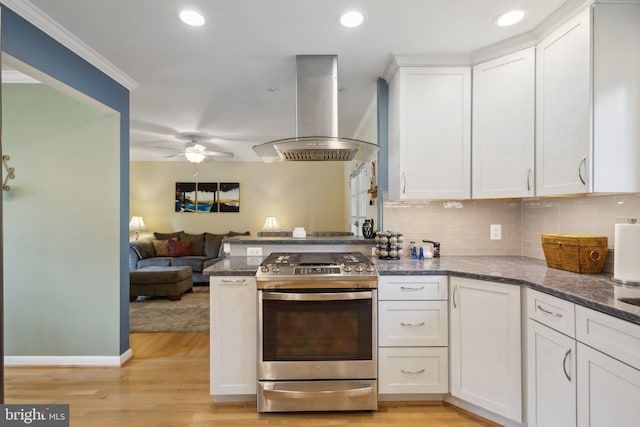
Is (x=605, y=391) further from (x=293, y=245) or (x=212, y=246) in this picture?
(x=212, y=246)

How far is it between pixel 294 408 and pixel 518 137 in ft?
7.37

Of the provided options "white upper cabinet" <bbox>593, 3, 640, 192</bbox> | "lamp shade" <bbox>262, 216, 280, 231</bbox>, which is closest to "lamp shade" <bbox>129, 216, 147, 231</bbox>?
"lamp shade" <bbox>262, 216, 280, 231</bbox>

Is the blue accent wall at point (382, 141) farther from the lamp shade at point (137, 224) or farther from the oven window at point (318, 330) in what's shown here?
the lamp shade at point (137, 224)

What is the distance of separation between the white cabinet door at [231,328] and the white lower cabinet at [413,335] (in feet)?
2.67

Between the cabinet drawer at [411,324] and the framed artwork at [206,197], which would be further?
the framed artwork at [206,197]

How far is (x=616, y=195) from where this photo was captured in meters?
1.85

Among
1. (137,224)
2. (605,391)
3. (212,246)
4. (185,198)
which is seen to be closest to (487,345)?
(605,391)

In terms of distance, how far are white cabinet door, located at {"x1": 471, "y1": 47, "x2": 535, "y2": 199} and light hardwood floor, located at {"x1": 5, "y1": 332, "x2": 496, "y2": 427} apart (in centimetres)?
151

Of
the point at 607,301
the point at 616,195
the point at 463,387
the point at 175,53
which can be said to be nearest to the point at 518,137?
the point at 616,195

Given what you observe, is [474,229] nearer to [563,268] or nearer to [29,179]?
[563,268]

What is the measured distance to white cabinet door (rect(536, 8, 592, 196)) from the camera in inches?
67.7

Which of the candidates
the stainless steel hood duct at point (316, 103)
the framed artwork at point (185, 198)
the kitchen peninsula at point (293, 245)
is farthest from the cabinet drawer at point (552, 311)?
the framed artwork at point (185, 198)

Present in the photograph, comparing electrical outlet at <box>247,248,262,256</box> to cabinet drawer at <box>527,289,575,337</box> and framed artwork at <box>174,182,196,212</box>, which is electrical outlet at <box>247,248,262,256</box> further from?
framed artwork at <box>174,182,196,212</box>

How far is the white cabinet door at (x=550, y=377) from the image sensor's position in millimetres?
1439
